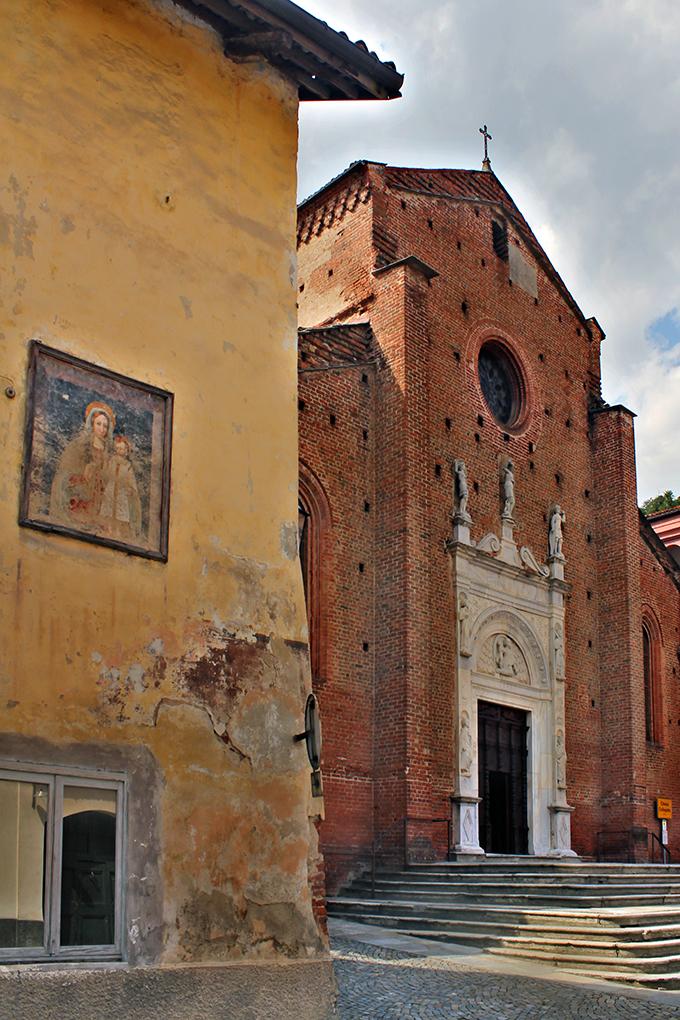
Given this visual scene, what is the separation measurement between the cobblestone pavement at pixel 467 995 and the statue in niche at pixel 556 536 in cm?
1017

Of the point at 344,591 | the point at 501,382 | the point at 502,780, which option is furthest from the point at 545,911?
Result: the point at 501,382

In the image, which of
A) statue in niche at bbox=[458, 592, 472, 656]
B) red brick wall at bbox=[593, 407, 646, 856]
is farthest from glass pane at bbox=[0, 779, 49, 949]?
red brick wall at bbox=[593, 407, 646, 856]

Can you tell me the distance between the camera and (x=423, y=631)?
15117 millimetres

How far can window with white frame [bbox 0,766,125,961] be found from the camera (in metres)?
5.26

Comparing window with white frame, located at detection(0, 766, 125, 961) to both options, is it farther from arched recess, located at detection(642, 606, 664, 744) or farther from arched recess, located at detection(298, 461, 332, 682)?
arched recess, located at detection(642, 606, 664, 744)

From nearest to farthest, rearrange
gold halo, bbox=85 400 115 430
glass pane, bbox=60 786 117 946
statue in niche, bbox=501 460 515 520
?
glass pane, bbox=60 786 117 946 → gold halo, bbox=85 400 115 430 → statue in niche, bbox=501 460 515 520

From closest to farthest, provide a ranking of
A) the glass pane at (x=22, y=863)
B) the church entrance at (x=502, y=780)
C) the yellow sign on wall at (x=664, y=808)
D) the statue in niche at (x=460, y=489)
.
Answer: the glass pane at (x=22, y=863) < the church entrance at (x=502, y=780) < the statue in niche at (x=460, y=489) < the yellow sign on wall at (x=664, y=808)

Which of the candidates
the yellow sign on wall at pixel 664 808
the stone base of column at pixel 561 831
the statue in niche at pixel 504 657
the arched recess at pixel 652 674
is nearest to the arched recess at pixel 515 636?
the statue in niche at pixel 504 657

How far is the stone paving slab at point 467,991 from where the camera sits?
7.32m

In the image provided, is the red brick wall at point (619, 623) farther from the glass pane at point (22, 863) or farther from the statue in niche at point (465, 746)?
the glass pane at point (22, 863)

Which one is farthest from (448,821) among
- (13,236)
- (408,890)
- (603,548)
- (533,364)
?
(13,236)

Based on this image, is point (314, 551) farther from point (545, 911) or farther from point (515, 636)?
point (545, 911)

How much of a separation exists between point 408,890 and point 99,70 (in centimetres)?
1035

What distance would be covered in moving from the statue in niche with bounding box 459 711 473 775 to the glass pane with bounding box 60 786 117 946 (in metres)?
10.2
